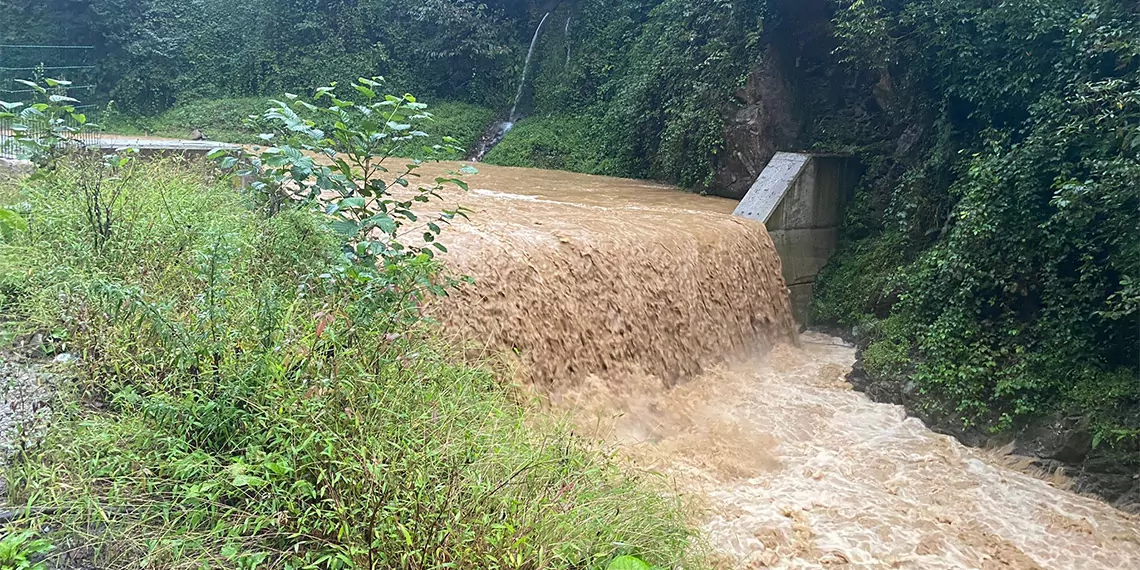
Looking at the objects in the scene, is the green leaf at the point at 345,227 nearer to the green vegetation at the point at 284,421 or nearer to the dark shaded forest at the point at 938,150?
the green vegetation at the point at 284,421

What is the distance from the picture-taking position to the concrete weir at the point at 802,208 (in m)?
9.17

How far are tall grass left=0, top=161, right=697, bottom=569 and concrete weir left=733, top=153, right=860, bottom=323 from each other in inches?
213

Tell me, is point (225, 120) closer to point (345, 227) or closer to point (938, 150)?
point (938, 150)

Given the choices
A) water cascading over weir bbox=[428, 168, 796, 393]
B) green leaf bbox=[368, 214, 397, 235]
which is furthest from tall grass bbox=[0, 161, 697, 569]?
water cascading over weir bbox=[428, 168, 796, 393]

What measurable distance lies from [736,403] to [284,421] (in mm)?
4800

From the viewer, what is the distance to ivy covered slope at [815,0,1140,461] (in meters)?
5.93

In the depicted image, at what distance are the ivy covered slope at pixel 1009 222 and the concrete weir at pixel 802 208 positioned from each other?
55 centimetres

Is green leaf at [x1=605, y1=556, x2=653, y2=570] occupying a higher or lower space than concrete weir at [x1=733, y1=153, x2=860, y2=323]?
lower

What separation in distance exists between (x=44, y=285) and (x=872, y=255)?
26.5 ft

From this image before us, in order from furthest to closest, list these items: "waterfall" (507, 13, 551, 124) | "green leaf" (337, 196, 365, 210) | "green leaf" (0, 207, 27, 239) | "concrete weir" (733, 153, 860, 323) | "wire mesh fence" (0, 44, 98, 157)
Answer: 1. "waterfall" (507, 13, 551, 124)
2. "wire mesh fence" (0, 44, 98, 157)
3. "concrete weir" (733, 153, 860, 323)
4. "green leaf" (0, 207, 27, 239)
5. "green leaf" (337, 196, 365, 210)

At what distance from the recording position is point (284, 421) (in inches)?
117

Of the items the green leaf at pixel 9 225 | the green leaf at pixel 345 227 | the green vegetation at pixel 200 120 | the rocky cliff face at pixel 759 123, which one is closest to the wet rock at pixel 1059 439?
the green leaf at pixel 345 227

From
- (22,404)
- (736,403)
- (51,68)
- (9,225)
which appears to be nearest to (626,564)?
(22,404)

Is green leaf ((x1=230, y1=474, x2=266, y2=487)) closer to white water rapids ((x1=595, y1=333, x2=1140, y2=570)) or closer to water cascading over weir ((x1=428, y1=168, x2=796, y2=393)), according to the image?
water cascading over weir ((x1=428, y1=168, x2=796, y2=393))
